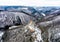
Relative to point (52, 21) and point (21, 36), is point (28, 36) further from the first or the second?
point (52, 21)

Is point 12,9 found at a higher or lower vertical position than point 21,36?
higher

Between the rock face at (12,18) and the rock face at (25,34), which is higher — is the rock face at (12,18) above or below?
above

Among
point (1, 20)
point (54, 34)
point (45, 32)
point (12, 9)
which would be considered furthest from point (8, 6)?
point (54, 34)

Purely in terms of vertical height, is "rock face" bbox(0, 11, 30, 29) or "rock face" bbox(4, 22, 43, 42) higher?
"rock face" bbox(0, 11, 30, 29)

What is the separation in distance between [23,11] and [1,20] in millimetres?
478

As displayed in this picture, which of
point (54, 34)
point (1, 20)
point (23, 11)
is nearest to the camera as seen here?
point (54, 34)

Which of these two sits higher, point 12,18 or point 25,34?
point 12,18

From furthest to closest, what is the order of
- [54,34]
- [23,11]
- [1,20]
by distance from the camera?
1. [23,11]
2. [1,20]
3. [54,34]

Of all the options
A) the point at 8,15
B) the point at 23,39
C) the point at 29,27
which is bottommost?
the point at 23,39

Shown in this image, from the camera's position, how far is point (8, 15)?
6.37ft

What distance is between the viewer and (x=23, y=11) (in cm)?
215

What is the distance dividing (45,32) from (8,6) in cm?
84

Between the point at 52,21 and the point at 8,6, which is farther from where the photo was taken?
the point at 8,6

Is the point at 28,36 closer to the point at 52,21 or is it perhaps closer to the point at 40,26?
the point at 40,26
